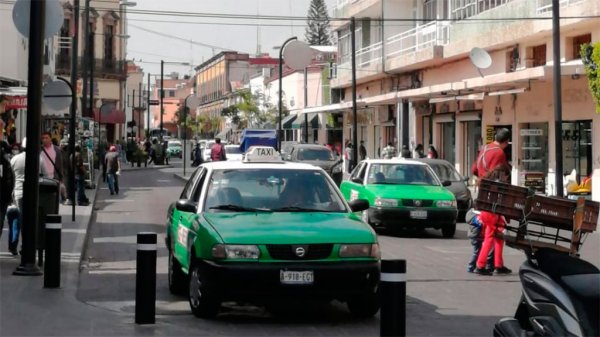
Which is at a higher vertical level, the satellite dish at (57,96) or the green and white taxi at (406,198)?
the satellite dish at (57,96)

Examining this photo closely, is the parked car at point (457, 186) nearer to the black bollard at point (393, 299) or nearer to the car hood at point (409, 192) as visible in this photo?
the car hood at point (409, 192)

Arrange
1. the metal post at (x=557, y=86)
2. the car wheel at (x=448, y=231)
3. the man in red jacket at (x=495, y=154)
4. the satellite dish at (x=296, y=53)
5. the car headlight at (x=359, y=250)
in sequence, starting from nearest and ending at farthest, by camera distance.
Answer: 1. the car headlight at (x=359, y=250)
2. the man in red jacket at (x=495, y=154)
3. the car wheel at (x=448, y=231)
4. the metal post at (x=557, y=86)
5. the satellite dish at (x=296, y=53)

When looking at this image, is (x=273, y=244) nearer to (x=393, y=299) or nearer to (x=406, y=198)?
(x=393, y=299)

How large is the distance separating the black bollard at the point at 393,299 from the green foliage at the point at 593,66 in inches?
815

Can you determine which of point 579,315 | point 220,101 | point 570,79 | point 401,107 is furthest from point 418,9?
point 220,101

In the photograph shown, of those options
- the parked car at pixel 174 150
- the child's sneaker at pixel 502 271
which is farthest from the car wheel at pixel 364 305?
the parked car at pixel 174 150

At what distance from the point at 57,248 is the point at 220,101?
98.7 metres

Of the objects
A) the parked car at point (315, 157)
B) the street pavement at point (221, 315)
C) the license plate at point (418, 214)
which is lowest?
the street pavement at point (221, 315)

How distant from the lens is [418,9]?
48656mm

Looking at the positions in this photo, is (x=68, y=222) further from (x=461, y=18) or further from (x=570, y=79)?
(x=461, y=18)

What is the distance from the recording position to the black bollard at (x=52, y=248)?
1207cm

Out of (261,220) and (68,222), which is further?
(68,222)

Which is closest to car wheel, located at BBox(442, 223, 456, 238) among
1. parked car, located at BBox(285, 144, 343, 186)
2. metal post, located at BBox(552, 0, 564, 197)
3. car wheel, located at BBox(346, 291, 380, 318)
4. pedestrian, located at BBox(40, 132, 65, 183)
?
metal post, located at BBox(552, 0, 564, 197)

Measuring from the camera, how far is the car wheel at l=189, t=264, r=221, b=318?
1016 centimetres
